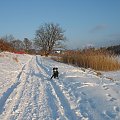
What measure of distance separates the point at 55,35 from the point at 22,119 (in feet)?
227

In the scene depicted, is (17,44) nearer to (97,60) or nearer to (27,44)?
(27,44)

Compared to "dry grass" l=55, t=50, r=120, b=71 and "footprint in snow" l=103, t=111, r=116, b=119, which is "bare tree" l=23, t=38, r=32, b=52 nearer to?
"dry grass" l=55, t=50, r=120, b=71

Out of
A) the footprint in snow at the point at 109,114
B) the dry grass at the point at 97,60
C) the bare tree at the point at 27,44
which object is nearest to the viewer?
the footprint in snow at the point at 109,114

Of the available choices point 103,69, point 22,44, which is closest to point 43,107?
point 103,69

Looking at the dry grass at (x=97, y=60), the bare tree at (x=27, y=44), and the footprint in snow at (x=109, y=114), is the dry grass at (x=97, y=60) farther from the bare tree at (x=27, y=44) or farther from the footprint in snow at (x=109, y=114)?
the bare tree at (x=27, y=44)

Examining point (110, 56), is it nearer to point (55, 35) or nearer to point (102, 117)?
point (102, 117)

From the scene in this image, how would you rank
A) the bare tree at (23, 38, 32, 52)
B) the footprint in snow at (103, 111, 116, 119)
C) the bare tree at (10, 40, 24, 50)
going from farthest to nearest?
the bare tree at (23, 38, 32, 52) < the bare tree at (10, 40, 24, 50) < the footprint in snow at (103, 111, 116, 119)

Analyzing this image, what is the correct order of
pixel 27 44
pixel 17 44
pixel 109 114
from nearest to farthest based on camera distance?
pixel 109 114, pixel 17 44, pixel 27 44

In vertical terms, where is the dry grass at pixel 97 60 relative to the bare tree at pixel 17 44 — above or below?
below

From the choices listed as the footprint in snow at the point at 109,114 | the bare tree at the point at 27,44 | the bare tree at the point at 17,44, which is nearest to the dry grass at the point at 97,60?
the footprint in snow at the point at 109,114

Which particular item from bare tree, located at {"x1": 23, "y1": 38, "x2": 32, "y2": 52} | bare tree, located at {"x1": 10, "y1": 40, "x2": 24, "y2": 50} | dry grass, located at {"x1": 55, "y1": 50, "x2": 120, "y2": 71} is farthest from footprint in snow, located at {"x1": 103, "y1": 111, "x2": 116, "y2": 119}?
bare tree, located at {"x1": 23, "y1": 38, "x2": 32, "y2": 52}

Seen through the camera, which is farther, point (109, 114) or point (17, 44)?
point (17, 44)

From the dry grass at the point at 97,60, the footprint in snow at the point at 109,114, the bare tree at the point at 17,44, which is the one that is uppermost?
the bare tree at the point at 17,44

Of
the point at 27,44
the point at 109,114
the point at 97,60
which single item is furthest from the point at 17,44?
the point at 109,114
